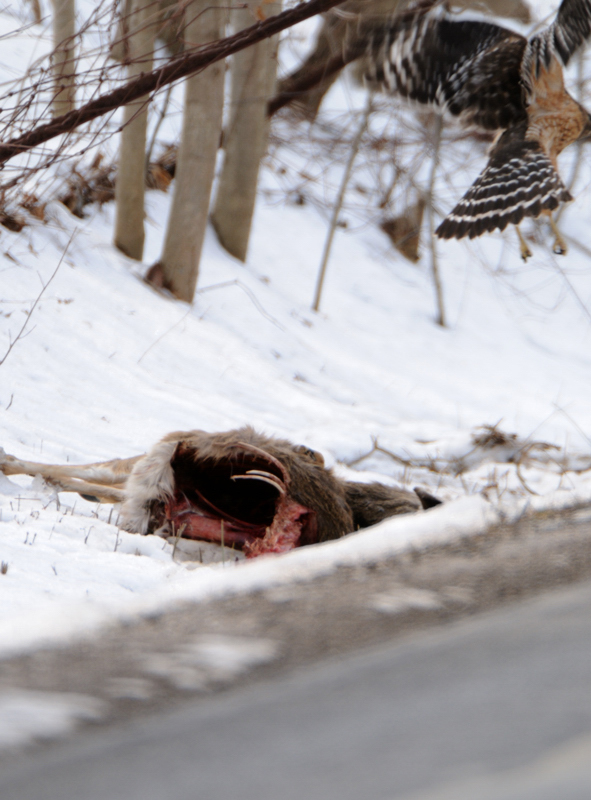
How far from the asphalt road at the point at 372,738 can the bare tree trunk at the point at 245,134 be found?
826 cm

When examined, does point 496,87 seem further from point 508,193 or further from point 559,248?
point 559,248

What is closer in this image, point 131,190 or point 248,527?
point 248,527

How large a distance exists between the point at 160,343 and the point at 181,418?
1586 mm

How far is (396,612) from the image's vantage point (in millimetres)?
1013

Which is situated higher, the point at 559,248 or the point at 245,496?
the point at 559,248

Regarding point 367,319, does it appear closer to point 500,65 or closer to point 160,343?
point 160,343

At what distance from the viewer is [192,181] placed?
277 inches

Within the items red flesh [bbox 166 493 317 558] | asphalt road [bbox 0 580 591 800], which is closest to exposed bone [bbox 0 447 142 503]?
red flesh [bbox 166 493 317 558]

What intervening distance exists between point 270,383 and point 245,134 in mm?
3676

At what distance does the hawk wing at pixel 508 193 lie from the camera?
378 cm

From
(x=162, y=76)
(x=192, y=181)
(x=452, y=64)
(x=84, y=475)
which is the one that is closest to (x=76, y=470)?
(x=84, y=475)

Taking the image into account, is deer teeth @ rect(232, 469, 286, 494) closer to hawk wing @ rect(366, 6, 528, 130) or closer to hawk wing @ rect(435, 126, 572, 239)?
hawk wing @ rect(435, 126, 572, 239)

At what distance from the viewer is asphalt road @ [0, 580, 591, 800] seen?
667 mm

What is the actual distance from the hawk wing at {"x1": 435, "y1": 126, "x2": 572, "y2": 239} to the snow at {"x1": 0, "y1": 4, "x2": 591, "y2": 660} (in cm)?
107
